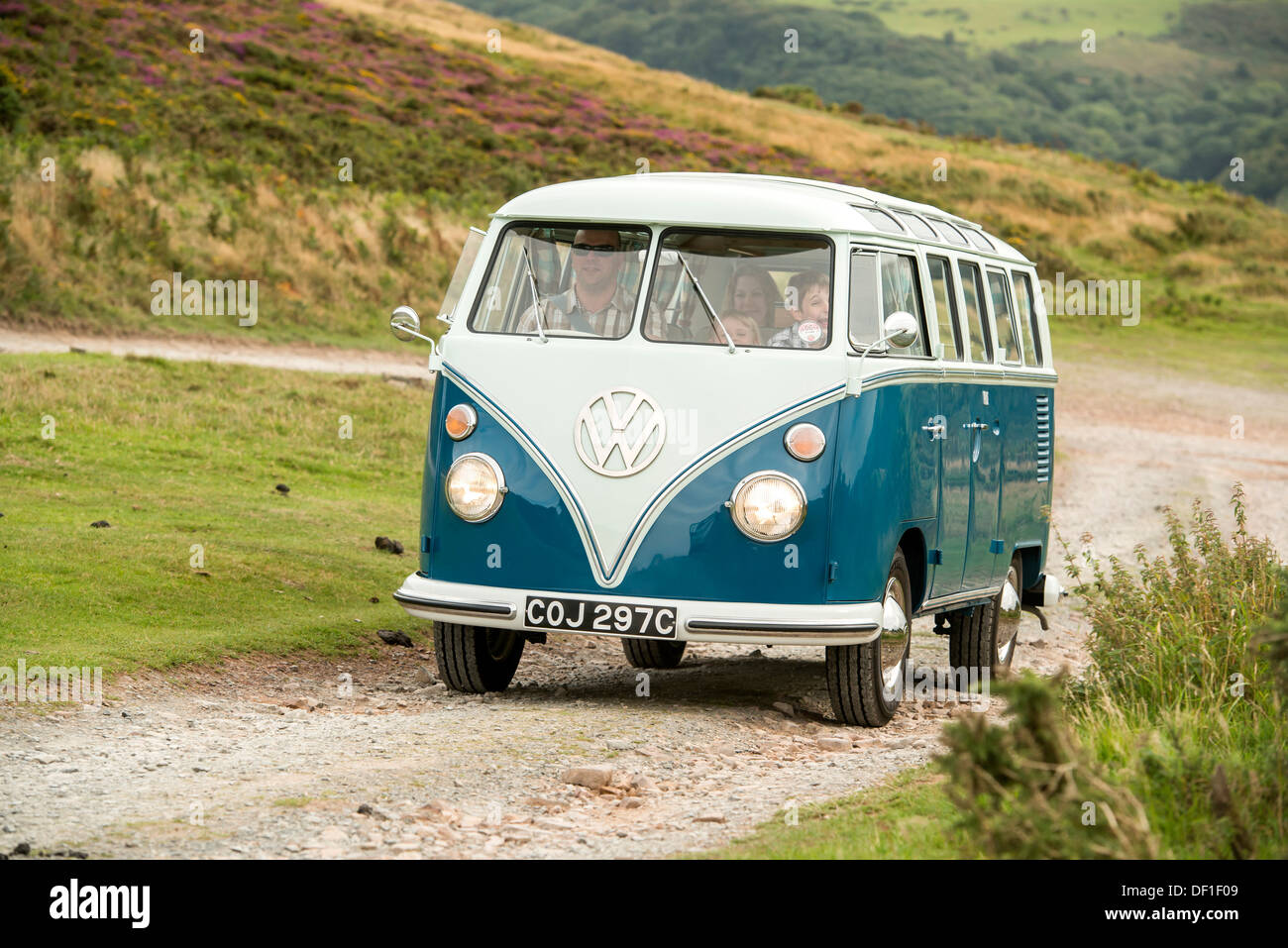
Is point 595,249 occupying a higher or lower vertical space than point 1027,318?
higher

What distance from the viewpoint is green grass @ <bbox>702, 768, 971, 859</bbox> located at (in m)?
5.56

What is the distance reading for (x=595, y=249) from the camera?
8672 mm

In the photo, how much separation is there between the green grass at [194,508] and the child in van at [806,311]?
143 inches

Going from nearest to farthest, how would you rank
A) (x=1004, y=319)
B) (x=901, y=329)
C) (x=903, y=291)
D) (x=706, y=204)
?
1. (x=901, y=329)
2. (x=706, y=204)
3. (x=903, y=291)
4. (x=1004, y=319)

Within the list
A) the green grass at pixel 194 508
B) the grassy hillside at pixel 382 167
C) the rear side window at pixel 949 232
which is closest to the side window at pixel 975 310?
the rear side window at pixel 949 232

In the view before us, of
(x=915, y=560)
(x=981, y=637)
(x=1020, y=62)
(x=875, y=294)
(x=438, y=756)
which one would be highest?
(x=1020, y=62)

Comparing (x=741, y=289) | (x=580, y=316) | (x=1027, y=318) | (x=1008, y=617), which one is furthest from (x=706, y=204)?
(x=1008, y=617)

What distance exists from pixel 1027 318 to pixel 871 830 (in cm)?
637

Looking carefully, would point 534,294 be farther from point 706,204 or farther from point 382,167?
point 382,167

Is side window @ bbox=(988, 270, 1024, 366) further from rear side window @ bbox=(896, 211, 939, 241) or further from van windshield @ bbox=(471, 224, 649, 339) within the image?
van windshield @ bbox=(471, 224, 649, 339)

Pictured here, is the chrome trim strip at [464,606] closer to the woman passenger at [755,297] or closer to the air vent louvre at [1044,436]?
the woman passenger at [755,297]

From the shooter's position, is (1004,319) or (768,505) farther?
(1004,319)

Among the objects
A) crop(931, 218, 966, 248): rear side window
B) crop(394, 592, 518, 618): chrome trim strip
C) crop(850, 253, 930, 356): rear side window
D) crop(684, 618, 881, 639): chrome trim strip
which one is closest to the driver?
crop(850, 253, 930, 356): rear side window
